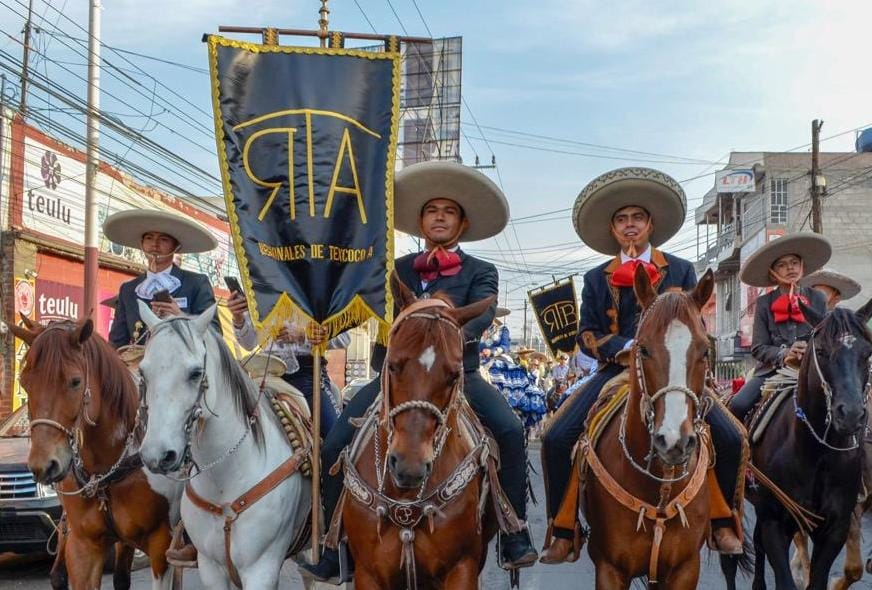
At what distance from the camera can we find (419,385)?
3.92m

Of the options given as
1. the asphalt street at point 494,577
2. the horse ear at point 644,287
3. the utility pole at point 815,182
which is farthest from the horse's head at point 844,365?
the utility pole at point 815,182

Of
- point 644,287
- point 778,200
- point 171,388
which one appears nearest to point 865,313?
point 644,287

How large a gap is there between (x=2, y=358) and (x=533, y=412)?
14345mm

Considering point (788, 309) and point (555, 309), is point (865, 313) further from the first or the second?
point (555, 309)

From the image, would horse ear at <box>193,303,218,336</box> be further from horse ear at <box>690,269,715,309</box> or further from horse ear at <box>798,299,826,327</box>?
horse ear at <box>798,299,826,327</box>

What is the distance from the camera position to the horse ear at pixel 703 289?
4.55 m

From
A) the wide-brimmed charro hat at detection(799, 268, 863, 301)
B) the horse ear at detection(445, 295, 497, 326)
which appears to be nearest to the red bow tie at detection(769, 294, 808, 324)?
the wide-brimmed charro hat at detection(799, 268, 863, 301)

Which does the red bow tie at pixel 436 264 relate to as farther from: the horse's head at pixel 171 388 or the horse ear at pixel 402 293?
the horse's head at pixel 171 388

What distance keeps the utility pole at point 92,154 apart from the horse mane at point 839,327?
11.7 meters

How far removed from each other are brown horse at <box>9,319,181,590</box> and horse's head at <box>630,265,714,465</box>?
3.36 meters

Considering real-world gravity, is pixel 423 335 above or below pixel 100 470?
above

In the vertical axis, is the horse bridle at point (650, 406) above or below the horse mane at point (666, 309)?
below

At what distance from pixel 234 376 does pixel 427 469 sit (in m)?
1.78

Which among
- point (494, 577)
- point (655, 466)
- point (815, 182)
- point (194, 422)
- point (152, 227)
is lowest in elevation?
point (494, 577)
